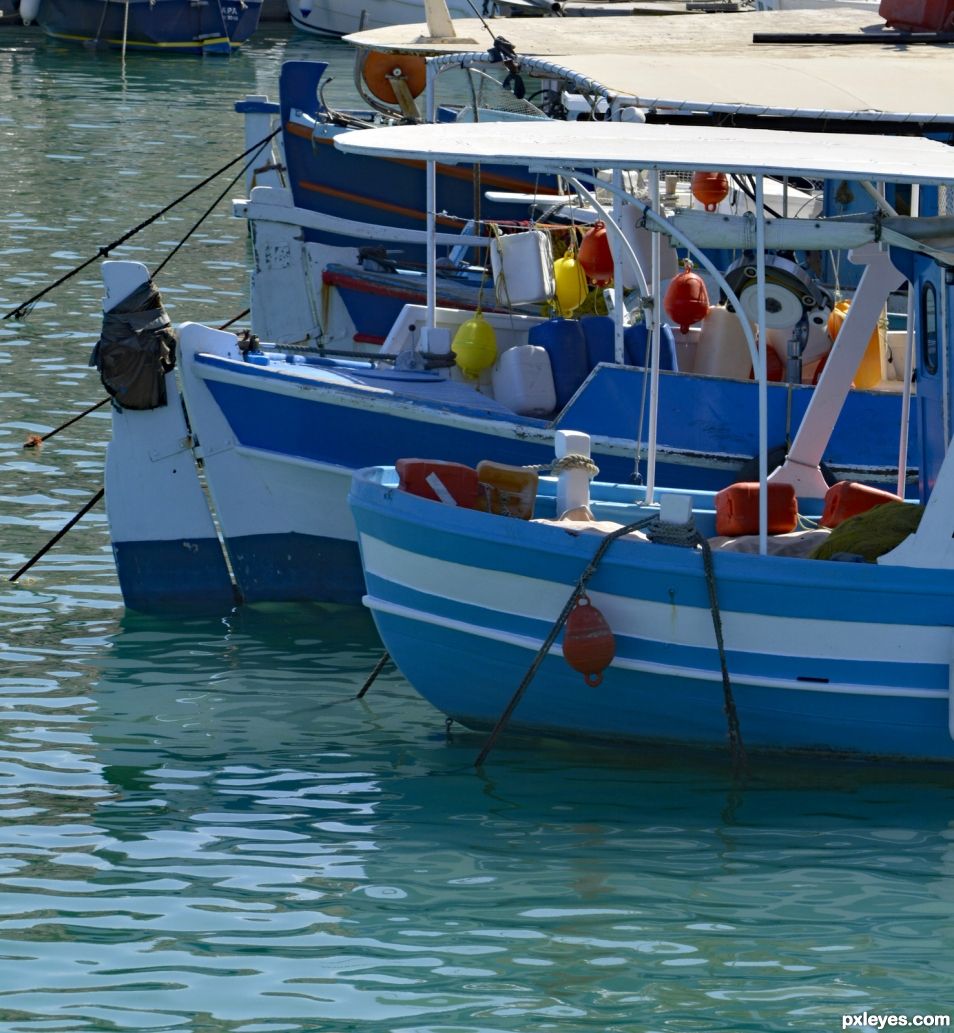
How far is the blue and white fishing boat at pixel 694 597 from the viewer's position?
25.6 feet

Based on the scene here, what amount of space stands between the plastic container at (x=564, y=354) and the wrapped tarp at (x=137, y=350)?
2219 millimetres

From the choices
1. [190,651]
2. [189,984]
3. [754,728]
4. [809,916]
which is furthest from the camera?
[190,651]

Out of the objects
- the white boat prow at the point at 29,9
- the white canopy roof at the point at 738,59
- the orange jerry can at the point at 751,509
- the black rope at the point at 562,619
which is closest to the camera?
the black rope at the point at 562,619

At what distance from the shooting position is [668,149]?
8.02 meters

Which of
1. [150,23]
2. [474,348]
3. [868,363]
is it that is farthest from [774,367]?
[150,23]

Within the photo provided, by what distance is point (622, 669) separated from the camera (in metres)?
8.19

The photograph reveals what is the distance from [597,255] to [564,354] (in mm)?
954

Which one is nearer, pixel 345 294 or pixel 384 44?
pixel 384 44

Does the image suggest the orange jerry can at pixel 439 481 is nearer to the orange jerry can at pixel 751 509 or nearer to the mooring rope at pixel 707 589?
the mooring rope at pixel 707 589

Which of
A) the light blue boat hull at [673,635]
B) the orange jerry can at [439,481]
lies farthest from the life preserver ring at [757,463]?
the light blue boat hull at [673,635]

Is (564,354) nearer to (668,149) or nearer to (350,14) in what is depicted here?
(668,149)

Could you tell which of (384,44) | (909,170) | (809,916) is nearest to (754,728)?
(809,916)

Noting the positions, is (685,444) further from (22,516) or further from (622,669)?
(22,516)

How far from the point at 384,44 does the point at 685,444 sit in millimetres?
4140
